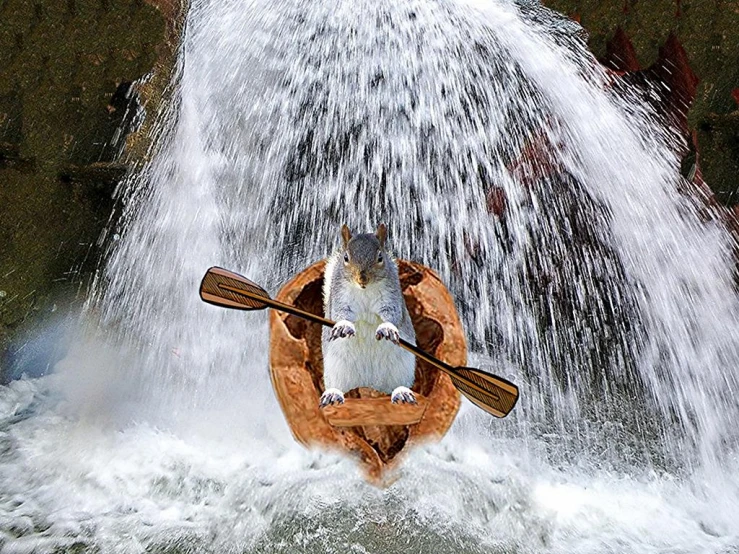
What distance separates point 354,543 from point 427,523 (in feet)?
1.07

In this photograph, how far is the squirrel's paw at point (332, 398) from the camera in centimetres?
219

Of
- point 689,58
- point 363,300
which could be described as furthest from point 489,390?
point 689,58

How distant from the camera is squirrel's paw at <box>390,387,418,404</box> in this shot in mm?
2180

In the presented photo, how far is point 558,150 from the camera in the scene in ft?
13.8

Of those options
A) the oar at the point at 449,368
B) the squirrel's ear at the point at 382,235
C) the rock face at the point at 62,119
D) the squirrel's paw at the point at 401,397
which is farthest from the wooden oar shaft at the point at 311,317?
the rock face at the point at 62,119

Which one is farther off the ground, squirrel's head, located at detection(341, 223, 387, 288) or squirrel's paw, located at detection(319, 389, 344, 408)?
squirrel's head, located at detection(341, 223, 387, 288)

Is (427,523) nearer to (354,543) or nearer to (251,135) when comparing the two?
(354,543)

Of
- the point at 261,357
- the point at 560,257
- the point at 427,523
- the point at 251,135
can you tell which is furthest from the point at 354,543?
the point at 251,135

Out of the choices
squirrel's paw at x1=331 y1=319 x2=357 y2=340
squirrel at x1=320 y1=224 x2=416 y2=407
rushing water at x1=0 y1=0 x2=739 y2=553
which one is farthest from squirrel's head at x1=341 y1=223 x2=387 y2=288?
rushing water at x1=0 y1=0 x2=739 y2=553

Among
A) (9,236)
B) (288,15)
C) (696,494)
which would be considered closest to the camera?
(696,494)

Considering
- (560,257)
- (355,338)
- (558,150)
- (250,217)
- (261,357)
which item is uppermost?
(558,150)

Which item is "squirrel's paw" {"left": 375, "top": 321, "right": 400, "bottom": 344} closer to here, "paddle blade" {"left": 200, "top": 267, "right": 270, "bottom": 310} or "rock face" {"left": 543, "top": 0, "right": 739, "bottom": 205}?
"paddle blade" {"left": 200, "top": 267, "right": 270, "bottom": 310}

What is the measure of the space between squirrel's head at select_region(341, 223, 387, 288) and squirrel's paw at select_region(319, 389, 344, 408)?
0.38 m

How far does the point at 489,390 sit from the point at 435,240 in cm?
243
